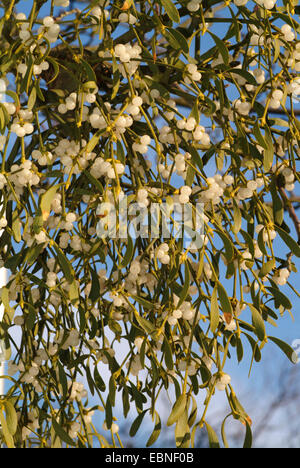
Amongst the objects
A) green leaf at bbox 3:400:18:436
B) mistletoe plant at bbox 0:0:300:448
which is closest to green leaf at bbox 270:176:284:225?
mistletoe plant at bbox 0:0:300:448

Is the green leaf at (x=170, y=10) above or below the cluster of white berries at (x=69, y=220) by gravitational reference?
above

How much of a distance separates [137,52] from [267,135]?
157mm

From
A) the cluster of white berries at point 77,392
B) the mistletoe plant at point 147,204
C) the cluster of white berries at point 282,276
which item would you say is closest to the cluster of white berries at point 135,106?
the mistletoe plant at point 147,204

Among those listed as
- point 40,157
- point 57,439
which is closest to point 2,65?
point 40,157

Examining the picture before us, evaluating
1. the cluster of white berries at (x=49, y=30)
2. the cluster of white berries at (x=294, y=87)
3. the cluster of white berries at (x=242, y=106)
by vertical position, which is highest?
the cluster of white berries at (x=49, y=30)

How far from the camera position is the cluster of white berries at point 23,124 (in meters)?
0.64

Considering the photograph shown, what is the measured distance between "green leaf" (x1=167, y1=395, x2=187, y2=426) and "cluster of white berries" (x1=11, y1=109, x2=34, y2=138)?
316 mm

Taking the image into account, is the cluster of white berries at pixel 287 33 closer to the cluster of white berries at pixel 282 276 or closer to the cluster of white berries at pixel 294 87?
the cluster of white berries at pixel 294 87

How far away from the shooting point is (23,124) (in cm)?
66

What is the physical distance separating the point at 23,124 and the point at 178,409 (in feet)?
1.11

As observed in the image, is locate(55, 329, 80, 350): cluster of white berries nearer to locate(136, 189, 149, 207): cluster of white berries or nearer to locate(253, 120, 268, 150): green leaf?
locate(136, 189, 149, 207): cluster of white berries

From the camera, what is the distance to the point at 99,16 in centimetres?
67

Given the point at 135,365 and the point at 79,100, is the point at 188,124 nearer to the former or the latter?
the point at 79,100

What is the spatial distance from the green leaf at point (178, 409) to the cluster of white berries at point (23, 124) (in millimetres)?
316
